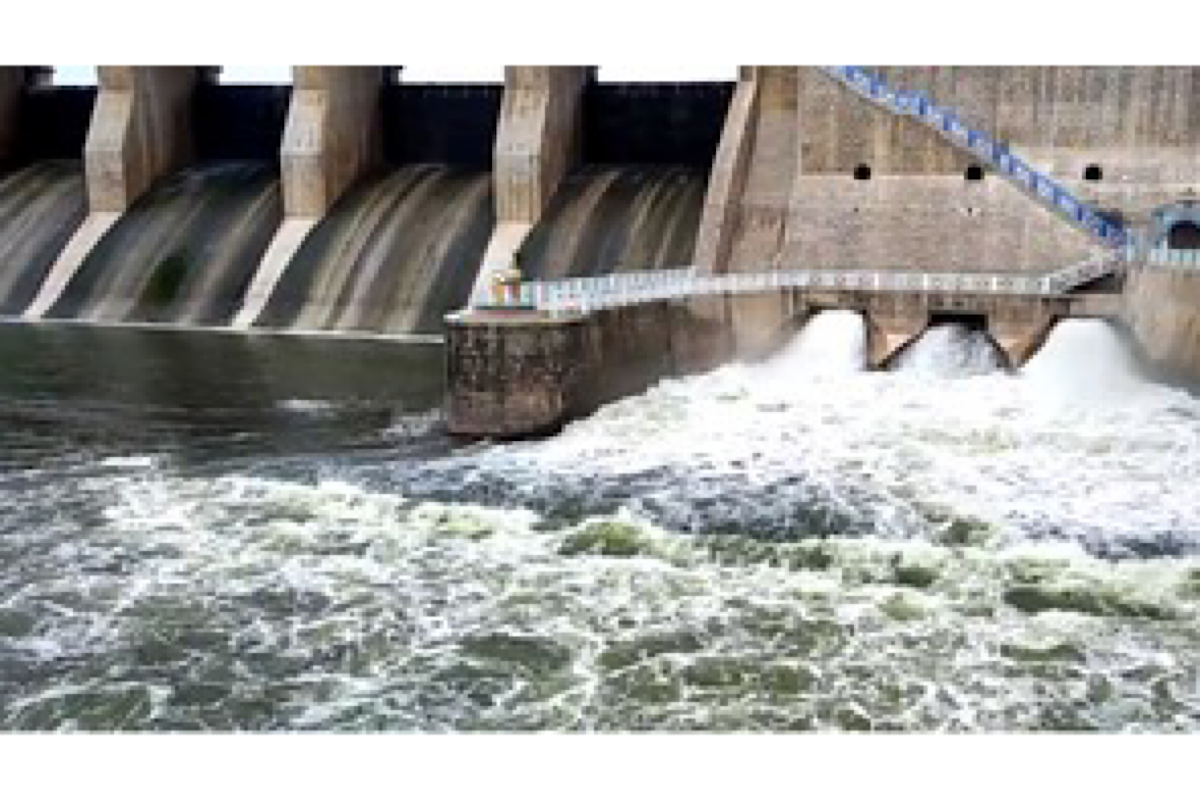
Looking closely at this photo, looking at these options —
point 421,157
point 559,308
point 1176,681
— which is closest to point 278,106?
point 421,157

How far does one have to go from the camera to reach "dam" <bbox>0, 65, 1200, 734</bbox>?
26.3ft

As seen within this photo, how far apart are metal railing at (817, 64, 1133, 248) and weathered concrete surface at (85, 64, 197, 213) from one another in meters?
15.6

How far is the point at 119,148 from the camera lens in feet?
90.0

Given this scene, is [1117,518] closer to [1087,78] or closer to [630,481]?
[630,481]

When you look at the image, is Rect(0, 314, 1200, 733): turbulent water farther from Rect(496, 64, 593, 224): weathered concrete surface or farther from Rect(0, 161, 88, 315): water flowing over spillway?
Rect(0, 161, 88, 315): water flowing over spillway

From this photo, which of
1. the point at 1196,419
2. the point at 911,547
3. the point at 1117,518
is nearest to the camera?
the point at 911,547

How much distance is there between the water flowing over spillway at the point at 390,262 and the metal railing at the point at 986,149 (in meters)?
8.20

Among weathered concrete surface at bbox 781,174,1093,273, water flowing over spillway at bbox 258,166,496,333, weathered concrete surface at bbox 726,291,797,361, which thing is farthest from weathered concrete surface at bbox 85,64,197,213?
weathered concrete surface at bbox 726,291,797,361

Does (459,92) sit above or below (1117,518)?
above

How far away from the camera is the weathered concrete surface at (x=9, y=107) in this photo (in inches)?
1196

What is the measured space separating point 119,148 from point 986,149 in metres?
19.1

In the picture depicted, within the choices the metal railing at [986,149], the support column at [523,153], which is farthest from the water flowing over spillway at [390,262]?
the metal railing at [986,149]

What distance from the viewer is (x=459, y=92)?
92.9 feet
